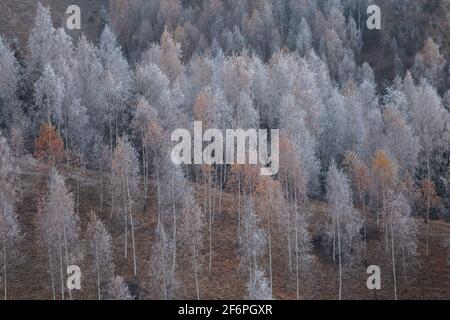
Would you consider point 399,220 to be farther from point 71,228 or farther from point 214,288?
point 71,228

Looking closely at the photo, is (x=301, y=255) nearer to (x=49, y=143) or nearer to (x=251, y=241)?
(x=251, y=241)

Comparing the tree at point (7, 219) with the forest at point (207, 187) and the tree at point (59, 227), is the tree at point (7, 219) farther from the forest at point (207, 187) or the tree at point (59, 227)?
the tree at point (59, 227)

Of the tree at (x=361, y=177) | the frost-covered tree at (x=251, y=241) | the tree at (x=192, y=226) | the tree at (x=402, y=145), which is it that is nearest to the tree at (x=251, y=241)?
the frost-covered tree at (x=251, y=241)

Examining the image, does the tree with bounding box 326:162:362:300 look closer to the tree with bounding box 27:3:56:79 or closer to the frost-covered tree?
the frost-covered tree

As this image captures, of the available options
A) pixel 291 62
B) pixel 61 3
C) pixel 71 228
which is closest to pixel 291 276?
pixel 71 228

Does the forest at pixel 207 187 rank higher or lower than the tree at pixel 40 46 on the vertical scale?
lower

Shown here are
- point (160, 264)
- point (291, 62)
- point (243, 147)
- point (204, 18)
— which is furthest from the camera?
point (204, 18)
